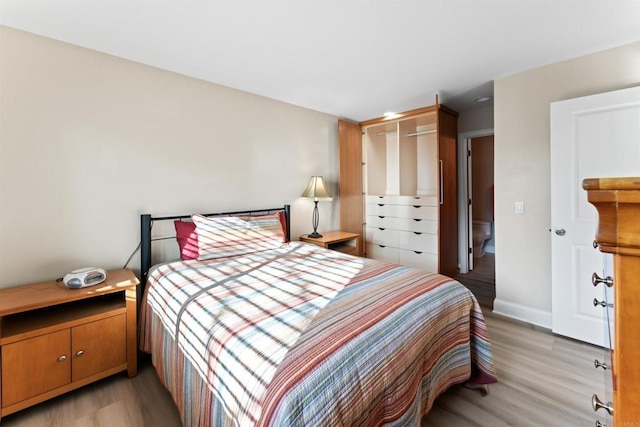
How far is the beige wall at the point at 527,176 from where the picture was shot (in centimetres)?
245

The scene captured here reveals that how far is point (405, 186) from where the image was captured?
425 centimetres

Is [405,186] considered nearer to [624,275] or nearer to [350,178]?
[350,178]

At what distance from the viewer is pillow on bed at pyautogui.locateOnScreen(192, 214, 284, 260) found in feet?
7.77

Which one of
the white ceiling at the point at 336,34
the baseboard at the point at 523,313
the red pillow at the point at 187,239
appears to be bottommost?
the baseboard at the point at 523,313

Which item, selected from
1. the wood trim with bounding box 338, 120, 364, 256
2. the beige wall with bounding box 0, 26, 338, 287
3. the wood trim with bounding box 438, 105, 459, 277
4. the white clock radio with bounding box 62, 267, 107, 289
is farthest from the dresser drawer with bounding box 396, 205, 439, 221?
the white clock radio with bounding box 62, 267, 107, 289

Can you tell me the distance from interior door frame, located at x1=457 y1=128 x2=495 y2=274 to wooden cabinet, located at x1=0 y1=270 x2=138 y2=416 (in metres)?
4.08

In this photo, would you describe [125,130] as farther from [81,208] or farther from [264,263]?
[264,263]

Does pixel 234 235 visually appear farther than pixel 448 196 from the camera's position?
No

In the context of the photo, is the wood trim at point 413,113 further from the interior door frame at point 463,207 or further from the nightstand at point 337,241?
the nightstand at point 337,241

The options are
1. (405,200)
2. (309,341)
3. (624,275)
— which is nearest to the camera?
(624,275)

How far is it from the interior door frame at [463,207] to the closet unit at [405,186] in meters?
0.26

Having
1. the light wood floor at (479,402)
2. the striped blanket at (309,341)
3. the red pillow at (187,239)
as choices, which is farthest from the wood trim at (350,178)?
the light wood floor at (479,402)

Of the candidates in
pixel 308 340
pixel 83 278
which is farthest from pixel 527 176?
pixel 83 278

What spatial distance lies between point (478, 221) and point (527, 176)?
10.7 feet
